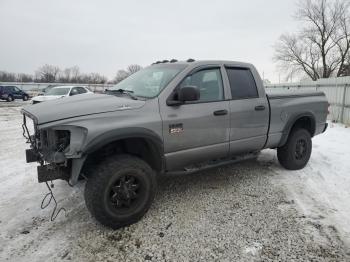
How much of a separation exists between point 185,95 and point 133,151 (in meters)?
0.99

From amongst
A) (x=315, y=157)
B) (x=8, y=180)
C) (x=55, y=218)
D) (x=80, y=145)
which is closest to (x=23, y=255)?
(x=55, y=218)

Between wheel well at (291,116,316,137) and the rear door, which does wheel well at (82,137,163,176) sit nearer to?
the rear door


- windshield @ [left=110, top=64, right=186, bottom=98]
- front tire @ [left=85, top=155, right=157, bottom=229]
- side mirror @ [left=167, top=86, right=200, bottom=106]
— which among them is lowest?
front tire @ [left=85, top=155, right=157, bottom=229]

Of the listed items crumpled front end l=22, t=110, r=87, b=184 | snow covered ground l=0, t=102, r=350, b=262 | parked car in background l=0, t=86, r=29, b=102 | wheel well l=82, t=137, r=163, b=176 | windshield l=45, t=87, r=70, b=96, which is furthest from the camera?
parked car in background l=0, t=86, r=29, b=102

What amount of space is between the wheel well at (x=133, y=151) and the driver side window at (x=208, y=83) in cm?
97

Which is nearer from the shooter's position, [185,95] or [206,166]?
[185,95]

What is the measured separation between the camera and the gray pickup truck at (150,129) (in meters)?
3.29

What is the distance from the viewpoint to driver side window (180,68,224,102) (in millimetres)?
4194

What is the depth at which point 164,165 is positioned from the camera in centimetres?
390

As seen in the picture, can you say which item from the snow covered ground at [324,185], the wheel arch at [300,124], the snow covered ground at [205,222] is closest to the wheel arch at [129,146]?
the snow covered ground at [205,222]

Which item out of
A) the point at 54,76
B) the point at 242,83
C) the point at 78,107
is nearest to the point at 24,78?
the point at 54,76

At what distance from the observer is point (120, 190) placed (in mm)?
3488

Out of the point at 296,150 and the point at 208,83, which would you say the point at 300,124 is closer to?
the point at 296,150

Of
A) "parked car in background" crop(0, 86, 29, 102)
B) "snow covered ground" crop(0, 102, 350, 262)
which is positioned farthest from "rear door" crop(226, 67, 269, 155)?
"parked car in background" crop(0, 86, 29, 102)
